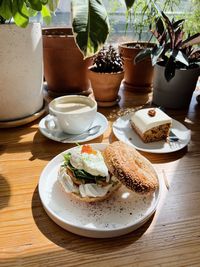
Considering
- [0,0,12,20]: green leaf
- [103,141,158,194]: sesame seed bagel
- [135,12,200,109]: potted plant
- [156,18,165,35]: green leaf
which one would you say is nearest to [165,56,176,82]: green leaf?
[135,12,200,109]: potted plant

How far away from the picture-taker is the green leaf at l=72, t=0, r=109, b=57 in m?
0.56

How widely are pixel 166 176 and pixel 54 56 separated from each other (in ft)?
1.92

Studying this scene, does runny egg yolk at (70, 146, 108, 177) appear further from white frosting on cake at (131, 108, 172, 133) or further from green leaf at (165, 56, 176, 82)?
green leaf at (165, 56, 176, 82)

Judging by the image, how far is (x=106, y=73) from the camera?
860mm

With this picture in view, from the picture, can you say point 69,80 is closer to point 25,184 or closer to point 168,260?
point 25,184

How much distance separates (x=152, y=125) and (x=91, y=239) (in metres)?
0.37

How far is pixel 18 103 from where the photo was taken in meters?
0.75

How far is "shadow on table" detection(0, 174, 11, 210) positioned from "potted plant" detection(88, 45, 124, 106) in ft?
1.54

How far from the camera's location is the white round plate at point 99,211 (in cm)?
43

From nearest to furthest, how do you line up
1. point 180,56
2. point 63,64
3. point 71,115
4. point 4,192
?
point 4,192 → point 71,115 → point 180,56 → point 63,64

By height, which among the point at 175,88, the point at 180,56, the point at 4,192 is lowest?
the point at 4,192

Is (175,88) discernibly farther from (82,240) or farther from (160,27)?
(82,240)

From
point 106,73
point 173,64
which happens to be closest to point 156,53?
point 173,64

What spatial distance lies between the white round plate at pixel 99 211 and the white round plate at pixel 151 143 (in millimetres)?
191
